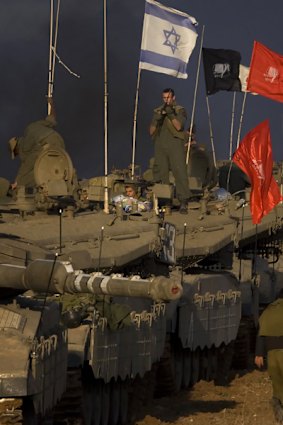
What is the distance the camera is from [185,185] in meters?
32.5

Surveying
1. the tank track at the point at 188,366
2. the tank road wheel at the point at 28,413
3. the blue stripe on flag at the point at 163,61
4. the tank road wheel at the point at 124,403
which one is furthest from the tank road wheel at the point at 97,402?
the blue stripe on flag at the point at 163,61

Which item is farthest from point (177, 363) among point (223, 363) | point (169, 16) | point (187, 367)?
point (169, 16)

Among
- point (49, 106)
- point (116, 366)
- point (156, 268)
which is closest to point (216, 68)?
point (49, 106)

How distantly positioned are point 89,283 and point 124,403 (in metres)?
8.04

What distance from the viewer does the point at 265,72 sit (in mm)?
36281

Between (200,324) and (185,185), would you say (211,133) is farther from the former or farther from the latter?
(200,324)

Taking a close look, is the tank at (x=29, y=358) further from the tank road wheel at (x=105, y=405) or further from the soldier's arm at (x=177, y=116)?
the soldier's arm at (x=177, y=116)

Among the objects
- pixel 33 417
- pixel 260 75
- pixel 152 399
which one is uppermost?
pixel 260 75

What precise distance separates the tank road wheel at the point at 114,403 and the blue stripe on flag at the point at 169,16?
14081 millimetres

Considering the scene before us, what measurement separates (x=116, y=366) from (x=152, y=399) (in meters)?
4.29

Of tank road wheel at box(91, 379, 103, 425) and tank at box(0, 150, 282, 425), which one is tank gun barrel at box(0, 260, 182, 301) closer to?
tank at box(0, 150, 282, 425)

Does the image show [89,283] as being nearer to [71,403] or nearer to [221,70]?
[71,403]

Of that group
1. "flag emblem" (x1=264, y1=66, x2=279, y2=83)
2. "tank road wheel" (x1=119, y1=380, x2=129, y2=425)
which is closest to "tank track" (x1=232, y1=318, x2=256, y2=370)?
"flag emblem" (x1=264, y1=66, x2=279, y2=83)

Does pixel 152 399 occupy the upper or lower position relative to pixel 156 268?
lower
